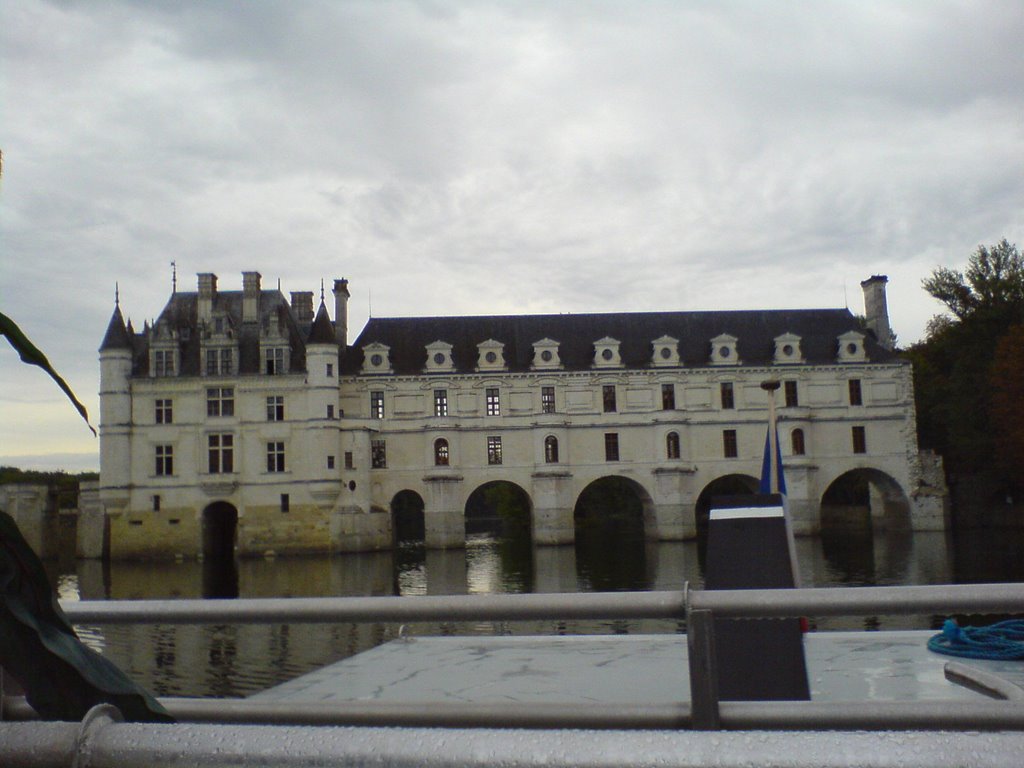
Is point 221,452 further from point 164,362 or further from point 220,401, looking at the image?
point 164,362

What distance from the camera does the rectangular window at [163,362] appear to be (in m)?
42.4

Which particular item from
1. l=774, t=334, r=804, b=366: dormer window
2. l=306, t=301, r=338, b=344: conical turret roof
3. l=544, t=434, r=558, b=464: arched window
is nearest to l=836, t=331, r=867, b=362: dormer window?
l=774, t=334, r=804, b=366: dormer window

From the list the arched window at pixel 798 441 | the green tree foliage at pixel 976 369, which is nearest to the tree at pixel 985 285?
the green tree foliage at pixel 976 369

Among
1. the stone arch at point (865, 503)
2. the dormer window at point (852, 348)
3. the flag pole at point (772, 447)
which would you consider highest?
the dormer window at point (852, 348)

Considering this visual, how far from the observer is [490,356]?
44156mm

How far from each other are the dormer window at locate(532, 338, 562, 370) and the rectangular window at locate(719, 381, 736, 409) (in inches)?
327

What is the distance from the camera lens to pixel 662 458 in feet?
142

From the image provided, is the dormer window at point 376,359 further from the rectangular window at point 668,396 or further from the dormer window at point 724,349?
the dormer window at point 724,349

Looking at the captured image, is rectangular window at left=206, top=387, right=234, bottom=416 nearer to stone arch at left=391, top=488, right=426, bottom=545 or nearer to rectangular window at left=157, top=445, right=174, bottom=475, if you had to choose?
rectangular window at left=157, top=445, right=174, bottom=475

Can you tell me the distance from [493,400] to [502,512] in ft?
81.1

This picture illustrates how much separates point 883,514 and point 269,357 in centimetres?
3194

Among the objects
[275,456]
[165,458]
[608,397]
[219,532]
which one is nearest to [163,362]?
[165,458]

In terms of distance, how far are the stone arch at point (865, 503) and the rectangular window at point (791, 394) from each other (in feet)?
14.3

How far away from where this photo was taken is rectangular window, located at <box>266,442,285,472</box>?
4184cm
